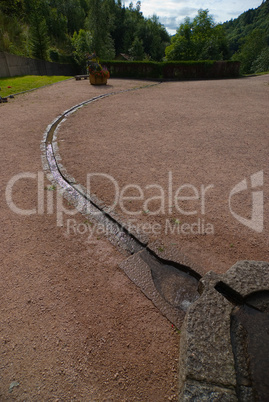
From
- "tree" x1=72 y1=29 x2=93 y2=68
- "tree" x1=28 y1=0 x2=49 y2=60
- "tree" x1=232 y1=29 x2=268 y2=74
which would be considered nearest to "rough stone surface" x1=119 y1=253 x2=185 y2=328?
"tree" x1=28 y1=0 x2=49 y2=60

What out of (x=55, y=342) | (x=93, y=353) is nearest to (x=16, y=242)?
(x=55, y=342)

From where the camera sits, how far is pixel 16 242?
3771 millimetres

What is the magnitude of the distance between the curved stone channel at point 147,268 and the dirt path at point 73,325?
0.47ft

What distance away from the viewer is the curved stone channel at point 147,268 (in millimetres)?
2918

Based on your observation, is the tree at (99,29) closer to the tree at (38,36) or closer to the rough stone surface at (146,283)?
the tree at (38,36)

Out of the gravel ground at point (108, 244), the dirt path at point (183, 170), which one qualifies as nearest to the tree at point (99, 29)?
the dirt path at point (183, 170)

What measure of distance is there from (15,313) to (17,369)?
2.11 feet

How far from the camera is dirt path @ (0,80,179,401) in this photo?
2.19 meters

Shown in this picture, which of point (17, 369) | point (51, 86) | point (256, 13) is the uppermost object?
point (256, 13)

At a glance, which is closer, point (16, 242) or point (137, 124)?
point (16, 242)

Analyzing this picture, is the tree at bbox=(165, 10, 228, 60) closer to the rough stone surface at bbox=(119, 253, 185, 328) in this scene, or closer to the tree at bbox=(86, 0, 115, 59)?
the tree at bbox=(86, 0, 115, 59)

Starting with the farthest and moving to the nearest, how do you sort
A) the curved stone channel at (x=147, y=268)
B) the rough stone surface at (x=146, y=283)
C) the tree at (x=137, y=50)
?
the tree at (x=137, y=50) < the curved stone channel at (x=147, y=268) < the rough stone surface at (x=146, y=283)

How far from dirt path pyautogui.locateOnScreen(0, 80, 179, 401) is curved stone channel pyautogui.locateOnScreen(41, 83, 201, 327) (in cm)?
14

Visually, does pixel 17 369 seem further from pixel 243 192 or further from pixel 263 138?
pixel 263 138
